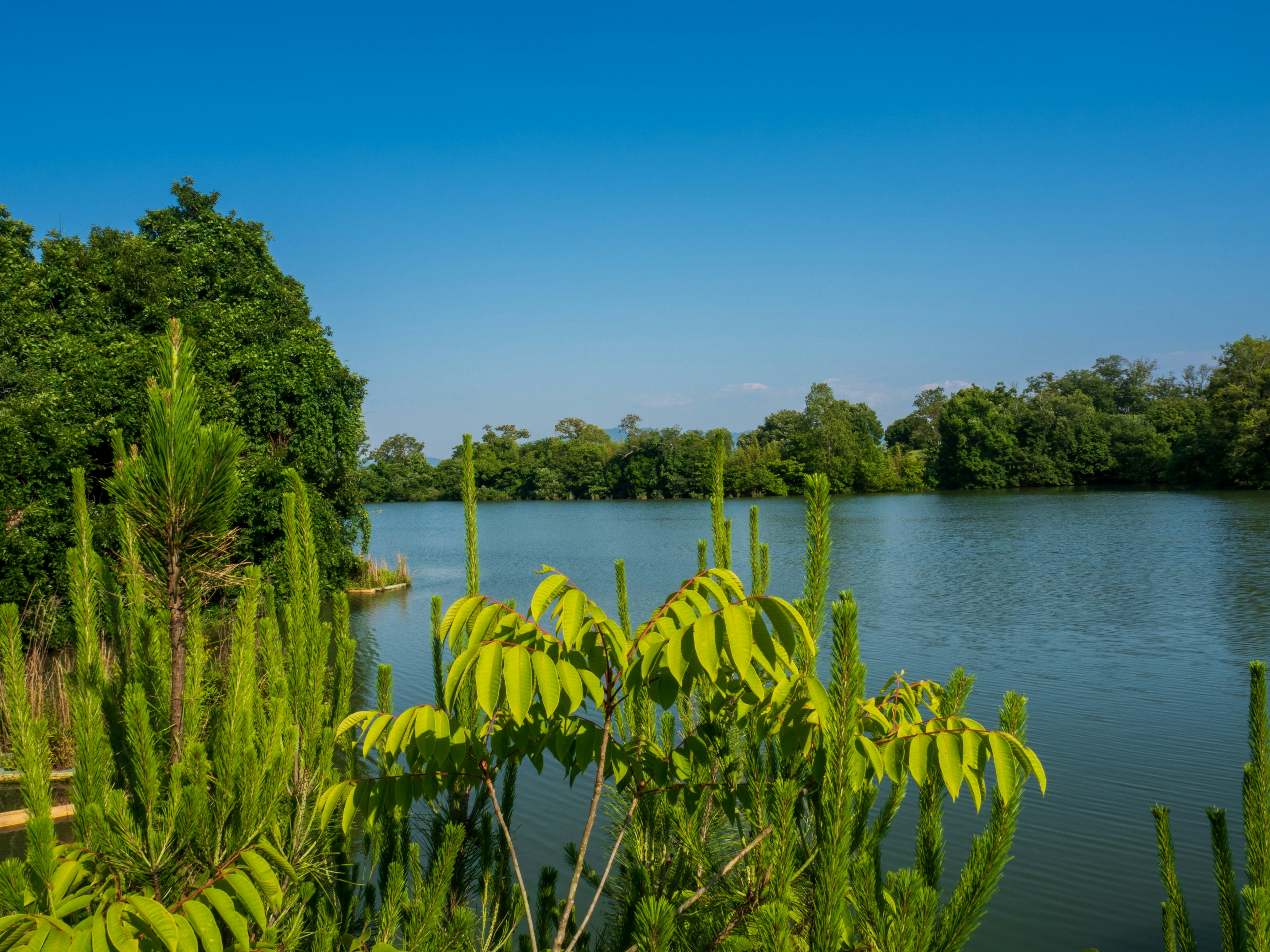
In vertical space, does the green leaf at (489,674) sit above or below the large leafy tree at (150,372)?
below

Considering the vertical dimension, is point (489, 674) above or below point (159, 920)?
above

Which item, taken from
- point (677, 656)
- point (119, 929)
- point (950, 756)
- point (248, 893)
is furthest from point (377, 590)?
point (950, 756)

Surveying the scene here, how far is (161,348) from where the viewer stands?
1911mm

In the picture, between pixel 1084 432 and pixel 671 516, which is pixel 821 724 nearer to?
pixel 671 516

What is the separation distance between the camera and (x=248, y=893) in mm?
1603

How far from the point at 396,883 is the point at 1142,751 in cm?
818

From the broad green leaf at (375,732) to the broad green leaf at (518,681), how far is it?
1.40 feet

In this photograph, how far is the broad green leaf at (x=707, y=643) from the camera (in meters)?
1.46

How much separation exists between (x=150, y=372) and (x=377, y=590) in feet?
37.9

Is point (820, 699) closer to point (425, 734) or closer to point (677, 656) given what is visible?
point (677, 656)

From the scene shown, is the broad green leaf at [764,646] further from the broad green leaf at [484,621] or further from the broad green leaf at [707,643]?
the broad green leaf at [484,621]

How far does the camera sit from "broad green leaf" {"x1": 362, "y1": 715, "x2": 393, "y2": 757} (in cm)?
179

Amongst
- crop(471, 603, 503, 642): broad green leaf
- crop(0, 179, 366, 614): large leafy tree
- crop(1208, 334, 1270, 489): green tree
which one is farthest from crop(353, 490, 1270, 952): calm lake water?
crop(1208, 334, 1270, 489): green tree

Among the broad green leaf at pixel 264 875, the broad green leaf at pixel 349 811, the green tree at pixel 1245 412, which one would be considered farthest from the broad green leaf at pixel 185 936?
the green tree at pixel 1245 412
